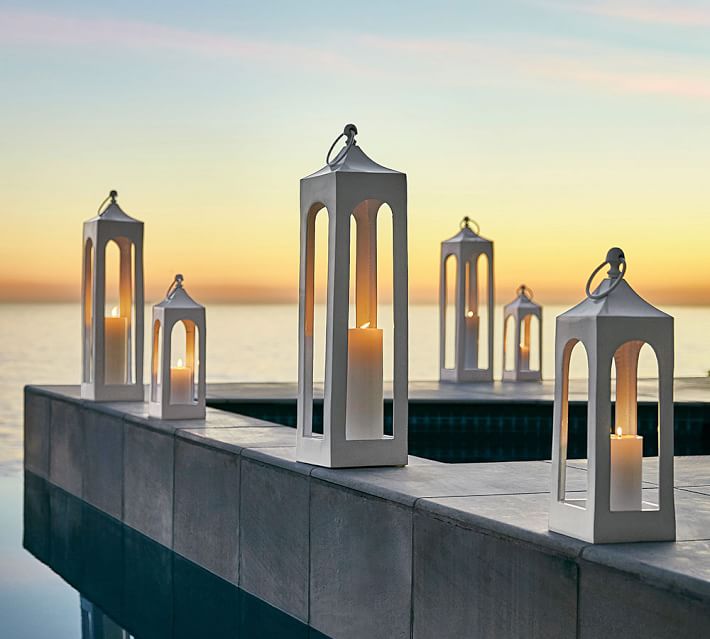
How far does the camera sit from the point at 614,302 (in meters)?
3.56

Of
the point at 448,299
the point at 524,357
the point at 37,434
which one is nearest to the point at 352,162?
the point at 37,434

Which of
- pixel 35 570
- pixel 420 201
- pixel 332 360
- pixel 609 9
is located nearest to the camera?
pixel 332 360

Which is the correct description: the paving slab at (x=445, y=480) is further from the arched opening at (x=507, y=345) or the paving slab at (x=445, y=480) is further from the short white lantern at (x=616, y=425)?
the arched opening at (x=507, y=345)

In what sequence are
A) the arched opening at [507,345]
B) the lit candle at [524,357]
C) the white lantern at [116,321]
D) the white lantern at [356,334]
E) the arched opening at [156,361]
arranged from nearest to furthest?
the white lantern at [356,334], the arched opening at [156,361], the white lantern at [116,321], the lit candle at [524,357], the arched opening at [507,345]

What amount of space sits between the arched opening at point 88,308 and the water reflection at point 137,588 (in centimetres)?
111

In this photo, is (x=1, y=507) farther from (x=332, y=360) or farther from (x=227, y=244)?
(x=227, y=244)

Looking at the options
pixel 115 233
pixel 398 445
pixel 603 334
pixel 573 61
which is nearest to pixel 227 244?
pixel 573 61

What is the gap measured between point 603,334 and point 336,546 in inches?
62.1

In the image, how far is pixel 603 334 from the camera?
350 cm

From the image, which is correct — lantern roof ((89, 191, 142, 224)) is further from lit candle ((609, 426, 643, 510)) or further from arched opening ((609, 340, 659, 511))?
lit candle ((609, 426, 643, 510))

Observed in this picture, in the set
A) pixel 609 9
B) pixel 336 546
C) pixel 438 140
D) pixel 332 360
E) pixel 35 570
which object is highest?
pixel 609 9

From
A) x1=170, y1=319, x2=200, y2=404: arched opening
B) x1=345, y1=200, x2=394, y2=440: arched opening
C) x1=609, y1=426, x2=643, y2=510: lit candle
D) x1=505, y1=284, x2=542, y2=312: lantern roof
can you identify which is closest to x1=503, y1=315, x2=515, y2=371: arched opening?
x1=505, y1=284, x2=542, y2=312: lantern roof

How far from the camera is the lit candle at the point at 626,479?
354 centimetres

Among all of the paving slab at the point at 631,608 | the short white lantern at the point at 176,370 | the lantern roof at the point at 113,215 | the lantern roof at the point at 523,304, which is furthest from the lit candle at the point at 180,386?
the lantern roof at the point at 523,304
